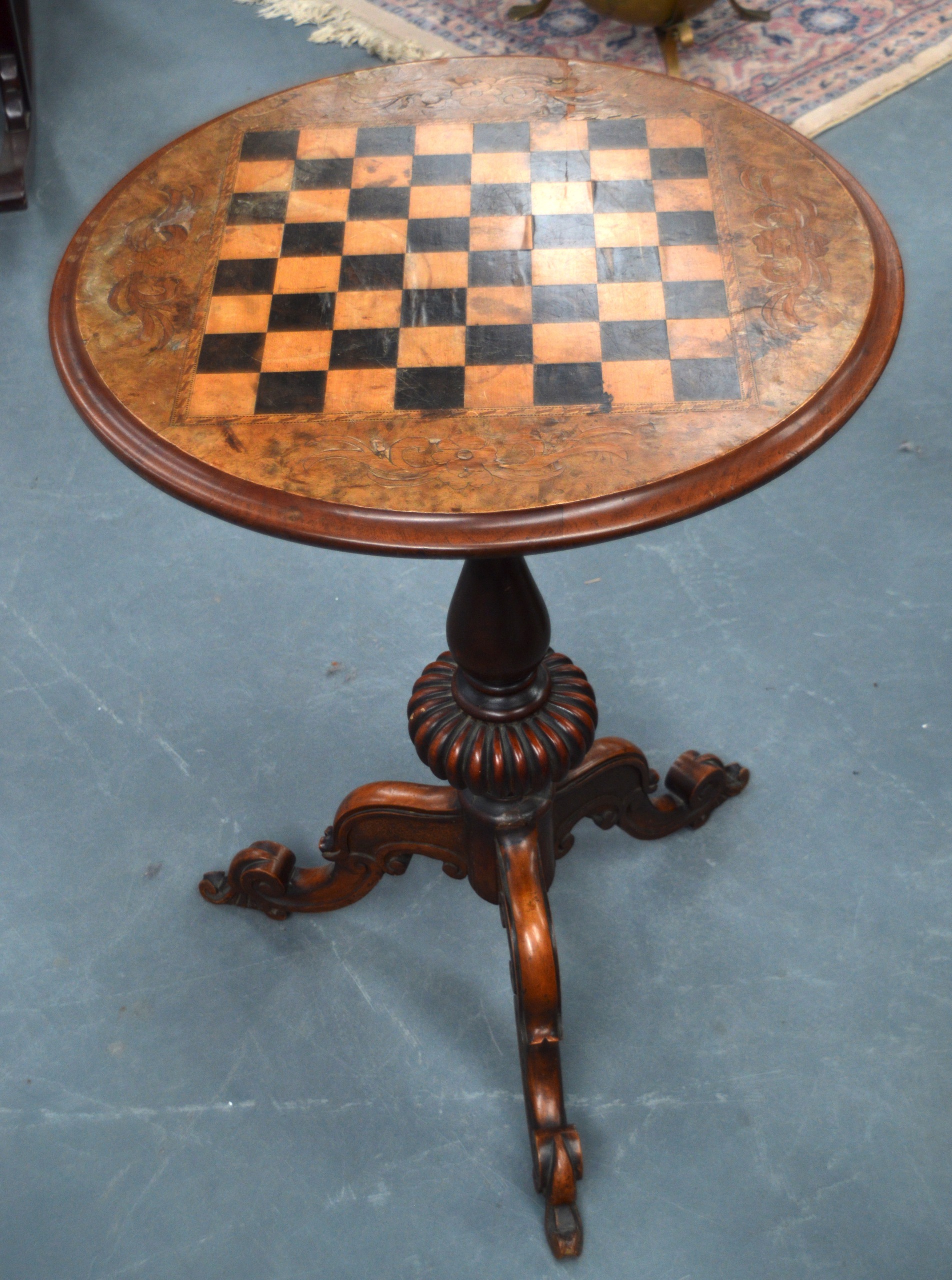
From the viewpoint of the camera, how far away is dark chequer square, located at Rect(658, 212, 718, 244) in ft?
3.85

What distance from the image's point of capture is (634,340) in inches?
42.0

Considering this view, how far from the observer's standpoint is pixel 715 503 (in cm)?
→ 95

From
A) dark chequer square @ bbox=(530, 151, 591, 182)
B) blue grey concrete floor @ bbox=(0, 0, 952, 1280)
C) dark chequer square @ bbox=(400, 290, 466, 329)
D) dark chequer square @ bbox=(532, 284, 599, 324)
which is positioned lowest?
blue grey concrete floor @ bbox=(0, 0, 952, 1280)

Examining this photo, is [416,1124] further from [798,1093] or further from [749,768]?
[749,768]

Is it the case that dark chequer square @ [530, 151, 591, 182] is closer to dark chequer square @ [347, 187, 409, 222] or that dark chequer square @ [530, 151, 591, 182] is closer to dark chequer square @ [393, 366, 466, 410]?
dark chequer square @ [347, 187, 409, 222]

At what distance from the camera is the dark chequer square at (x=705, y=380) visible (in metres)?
1.01

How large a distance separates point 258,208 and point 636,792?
2.83 ft

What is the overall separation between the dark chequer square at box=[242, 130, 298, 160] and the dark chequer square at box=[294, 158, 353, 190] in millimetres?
29

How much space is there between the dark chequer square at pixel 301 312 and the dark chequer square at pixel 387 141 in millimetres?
281

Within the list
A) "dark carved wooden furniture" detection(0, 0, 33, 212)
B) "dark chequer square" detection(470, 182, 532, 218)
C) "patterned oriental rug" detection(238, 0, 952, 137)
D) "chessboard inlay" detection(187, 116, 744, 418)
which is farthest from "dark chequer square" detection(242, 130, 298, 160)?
"patterned oriental rug" detection(238, 0, 952, 137)

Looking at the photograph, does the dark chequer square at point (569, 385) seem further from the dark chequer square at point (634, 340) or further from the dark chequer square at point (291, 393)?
the dark chequer square at point (291, 393)

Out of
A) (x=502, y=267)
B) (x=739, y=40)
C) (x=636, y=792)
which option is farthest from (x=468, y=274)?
(x=739, y=40)

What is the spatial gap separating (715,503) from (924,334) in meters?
1.59

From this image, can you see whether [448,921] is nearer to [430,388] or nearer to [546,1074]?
[546,1074]
